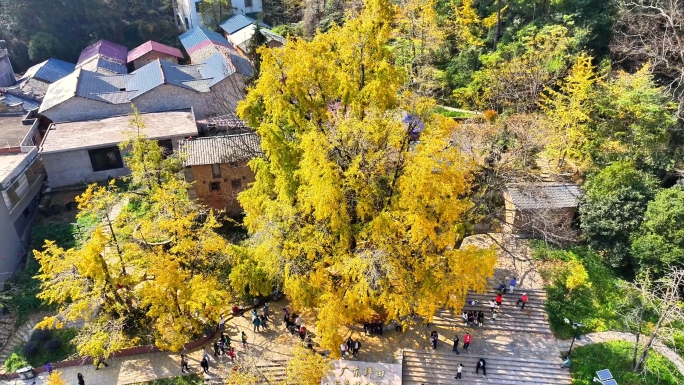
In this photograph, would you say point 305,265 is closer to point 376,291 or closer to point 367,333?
point 376,291

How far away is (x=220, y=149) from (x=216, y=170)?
1.42 meters

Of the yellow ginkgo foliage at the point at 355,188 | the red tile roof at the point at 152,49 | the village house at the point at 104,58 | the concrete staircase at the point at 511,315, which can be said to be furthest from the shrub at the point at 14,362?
the red tile roof at the point at 152,49

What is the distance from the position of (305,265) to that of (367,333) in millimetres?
5953

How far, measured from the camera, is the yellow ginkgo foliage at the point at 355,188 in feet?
66.9

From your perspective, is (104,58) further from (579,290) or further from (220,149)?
(579,290)

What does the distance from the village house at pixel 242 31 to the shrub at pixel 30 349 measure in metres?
34.9

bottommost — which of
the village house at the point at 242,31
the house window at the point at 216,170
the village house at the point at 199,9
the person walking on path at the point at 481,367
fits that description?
the person walking on path at the point at 481,367

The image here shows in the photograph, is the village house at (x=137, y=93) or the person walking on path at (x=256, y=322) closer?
the person walking on path at (x=256, y=322)

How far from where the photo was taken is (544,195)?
98.2 feet

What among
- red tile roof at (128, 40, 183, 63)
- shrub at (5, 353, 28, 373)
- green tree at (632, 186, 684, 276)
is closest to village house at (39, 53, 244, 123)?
red tile roof at (128, 40, 183, 63)

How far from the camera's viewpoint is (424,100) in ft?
73.1

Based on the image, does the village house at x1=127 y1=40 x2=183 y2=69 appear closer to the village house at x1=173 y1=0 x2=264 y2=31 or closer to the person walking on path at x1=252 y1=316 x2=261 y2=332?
the village house at x1=173 y1=0 x2=264 y2=31

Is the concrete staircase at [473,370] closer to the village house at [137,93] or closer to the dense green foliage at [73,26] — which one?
the village house at [137,93]

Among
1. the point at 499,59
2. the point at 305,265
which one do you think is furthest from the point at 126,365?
the point at 499,59
